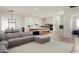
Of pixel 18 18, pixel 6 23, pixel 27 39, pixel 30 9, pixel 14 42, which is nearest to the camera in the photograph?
pixel 14 42

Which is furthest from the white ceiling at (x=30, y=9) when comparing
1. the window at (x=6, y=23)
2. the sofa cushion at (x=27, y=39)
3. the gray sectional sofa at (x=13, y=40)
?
the sofa cushion at (x=27, y=39)

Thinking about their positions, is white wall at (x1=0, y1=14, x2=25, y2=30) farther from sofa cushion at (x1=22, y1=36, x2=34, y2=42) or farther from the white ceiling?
sofa cushion at (x1=22, y1=36, x2=34, y2=42)

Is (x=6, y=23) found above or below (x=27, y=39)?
above

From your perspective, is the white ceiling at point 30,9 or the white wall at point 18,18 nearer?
the white ceiling at point 30,9

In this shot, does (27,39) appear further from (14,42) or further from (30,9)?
(30,9)

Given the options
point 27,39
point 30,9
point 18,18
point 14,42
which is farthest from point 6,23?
point 14,42

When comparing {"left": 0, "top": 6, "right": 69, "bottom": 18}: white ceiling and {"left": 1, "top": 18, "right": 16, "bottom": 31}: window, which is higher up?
{"left": 0, "top": 6, "right": 69, "bottom": 18}: white ceiling

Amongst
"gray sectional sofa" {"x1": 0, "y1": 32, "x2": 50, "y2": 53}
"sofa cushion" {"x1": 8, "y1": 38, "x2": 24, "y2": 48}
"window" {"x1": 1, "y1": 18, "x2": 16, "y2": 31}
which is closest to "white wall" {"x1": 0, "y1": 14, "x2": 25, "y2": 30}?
"window" {"x1": 1, "y1": 18, "x2": 16, "y2": 31}

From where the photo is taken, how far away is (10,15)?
5.58 metres

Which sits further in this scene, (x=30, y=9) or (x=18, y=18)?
(x=18, y=18)

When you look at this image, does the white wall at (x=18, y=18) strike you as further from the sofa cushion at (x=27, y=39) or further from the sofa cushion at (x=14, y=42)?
the sofa cushion at (x=14, y=42)
